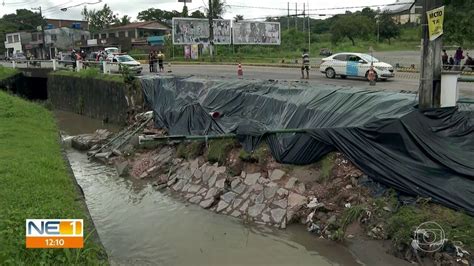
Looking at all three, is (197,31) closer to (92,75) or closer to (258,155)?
(92,75)

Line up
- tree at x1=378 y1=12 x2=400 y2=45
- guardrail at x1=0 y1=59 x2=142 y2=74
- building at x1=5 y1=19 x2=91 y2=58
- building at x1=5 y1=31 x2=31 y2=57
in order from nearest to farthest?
guardrail at x1=0 y1=59 x2=142 y2=74 < tree at x1=378 y1=12 x2=400 y2=45 < building at x1=5 y1=19 x2=91 y2=58 < building at x1=5 y1=31 x2=31 y2=57

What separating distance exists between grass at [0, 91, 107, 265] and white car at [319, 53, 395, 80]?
55.3 feet

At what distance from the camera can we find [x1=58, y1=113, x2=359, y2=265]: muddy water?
886cm

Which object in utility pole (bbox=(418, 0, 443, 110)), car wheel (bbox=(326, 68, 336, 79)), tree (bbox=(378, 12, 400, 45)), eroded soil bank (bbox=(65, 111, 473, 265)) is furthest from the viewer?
tree (bbox=(378, 12, 400, 45))

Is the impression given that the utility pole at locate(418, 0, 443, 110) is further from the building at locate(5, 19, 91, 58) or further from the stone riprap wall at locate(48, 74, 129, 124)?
the building at locate(5, 19, 91, 58)

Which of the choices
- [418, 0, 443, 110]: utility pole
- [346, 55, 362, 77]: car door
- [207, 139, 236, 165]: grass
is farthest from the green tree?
[207, 139, 236, 165]: grass

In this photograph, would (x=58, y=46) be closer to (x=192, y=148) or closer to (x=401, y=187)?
(x=192, y=148)

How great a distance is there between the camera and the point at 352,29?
65438 mm

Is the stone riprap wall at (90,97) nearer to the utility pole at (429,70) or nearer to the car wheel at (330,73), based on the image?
the car wheel at (330,73)

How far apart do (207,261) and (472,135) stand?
5912 millimetres

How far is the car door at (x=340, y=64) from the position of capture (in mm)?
26078

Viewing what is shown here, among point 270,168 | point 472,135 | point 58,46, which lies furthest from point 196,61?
point 58,46

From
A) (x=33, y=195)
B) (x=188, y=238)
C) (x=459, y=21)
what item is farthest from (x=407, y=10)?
(x=33, y=195)

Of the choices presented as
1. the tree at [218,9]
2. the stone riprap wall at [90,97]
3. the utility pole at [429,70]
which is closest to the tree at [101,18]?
the tree at [218,9]
